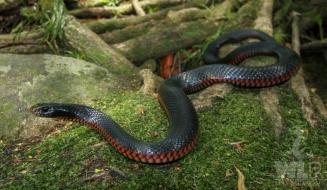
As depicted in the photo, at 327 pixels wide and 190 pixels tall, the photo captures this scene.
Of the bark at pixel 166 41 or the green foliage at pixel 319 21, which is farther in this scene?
the green foliage at pixel 319 21

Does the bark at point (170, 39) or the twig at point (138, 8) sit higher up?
the twig at point (138, 8)

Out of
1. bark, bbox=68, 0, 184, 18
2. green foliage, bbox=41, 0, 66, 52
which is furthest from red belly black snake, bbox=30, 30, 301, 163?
bark, bbox=68, 0, 184, 18

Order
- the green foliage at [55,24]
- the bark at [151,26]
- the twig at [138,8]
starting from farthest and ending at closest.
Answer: the twig at [138,8], the bark at [151,26], the green foliage at [55,24]

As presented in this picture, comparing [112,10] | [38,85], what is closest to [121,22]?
[112,10]

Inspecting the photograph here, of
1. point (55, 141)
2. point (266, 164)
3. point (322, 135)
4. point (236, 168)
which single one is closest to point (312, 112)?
point (322, 135)

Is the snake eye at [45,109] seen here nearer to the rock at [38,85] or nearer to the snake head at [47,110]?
the snake head at [47,110]

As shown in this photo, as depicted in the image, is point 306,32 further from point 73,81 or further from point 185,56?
point 73,81

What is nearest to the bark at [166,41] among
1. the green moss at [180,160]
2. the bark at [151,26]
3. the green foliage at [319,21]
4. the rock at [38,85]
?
the bark at [151,26]

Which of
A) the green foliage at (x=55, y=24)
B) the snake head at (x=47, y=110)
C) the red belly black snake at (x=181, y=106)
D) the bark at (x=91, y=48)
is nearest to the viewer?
the red belly black snake at (x=181, y=106)
